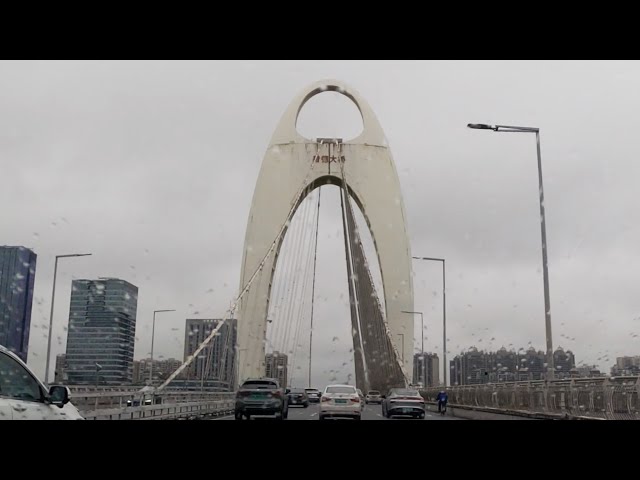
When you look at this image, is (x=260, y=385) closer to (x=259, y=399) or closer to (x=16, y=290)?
(x=259, y=399)

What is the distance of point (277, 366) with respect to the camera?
187 ft

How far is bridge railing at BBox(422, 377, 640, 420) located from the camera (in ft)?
55.3

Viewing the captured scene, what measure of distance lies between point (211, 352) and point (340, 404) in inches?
854

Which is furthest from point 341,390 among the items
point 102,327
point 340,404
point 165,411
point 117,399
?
point 102,327

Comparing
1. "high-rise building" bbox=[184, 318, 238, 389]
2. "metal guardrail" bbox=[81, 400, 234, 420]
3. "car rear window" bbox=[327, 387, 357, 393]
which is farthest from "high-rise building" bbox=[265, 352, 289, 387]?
"car rear window" bbox=[327, 387, 357, 393]

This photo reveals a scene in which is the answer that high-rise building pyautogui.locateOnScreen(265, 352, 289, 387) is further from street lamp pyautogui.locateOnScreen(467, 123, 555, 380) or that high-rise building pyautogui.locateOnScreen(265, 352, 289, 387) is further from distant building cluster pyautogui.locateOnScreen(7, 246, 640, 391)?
street lamp pyautogui.locateOnScreen(467, 123, 555, 380)

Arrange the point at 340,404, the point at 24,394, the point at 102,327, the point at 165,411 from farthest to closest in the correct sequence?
the point at 165,411
the point at 102,327
the point at 340,404
the point at 24,394

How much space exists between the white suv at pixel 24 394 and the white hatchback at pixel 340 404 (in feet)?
59.4

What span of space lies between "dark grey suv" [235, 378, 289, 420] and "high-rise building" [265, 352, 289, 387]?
80.5ft

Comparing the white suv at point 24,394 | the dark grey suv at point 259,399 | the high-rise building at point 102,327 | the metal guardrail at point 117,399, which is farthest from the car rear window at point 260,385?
the white suv at point 24,394
